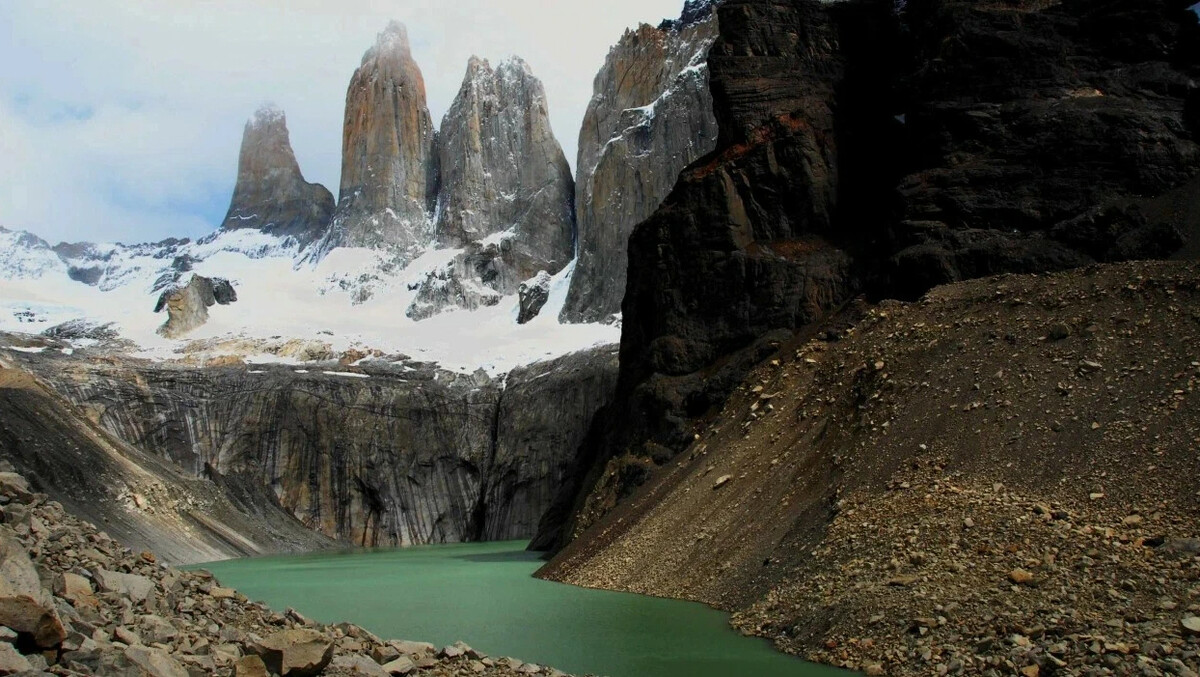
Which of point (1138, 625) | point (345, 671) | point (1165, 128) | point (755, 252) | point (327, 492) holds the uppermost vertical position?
point (1165, 128)

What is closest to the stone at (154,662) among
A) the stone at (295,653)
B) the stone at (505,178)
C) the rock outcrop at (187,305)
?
the stone at (295,653)

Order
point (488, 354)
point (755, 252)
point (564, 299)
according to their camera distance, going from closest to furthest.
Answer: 1. point (755, 252)
2. point (488, 354)
3. point (564, 299)

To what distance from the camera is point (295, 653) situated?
10609 mm

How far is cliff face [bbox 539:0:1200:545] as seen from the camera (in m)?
31.3

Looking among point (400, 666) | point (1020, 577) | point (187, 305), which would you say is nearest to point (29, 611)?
point (400, 666)

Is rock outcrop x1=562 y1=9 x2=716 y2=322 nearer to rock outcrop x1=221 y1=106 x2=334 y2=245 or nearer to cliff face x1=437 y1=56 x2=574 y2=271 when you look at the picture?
cliff face x1=437 y1=56 x2=574 y2=271

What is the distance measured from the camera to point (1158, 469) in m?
18.2

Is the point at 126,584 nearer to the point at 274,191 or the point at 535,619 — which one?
the point at 535,619

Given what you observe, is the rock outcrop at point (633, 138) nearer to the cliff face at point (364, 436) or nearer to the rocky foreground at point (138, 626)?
the cliff face at point (364, 436)

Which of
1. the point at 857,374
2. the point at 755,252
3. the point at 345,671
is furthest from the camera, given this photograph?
the point at 755,252

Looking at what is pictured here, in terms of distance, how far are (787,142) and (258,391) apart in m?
49.0

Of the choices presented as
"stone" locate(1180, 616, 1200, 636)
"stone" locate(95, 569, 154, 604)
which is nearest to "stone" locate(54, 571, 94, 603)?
"stone" locate(95, 569, 154, 604)

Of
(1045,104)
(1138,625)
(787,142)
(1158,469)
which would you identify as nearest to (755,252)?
(787,142)

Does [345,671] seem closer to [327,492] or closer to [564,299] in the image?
[327,492]
